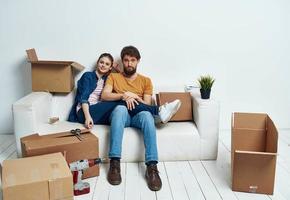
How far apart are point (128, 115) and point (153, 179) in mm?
614

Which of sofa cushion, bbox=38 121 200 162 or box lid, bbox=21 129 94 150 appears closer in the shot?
box lid, bbox=21 129 94 150

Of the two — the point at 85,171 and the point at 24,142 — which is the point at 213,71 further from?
the point at 24,142

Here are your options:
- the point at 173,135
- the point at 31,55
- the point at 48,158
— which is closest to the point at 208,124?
the point at 173,135

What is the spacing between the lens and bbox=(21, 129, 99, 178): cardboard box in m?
1.99

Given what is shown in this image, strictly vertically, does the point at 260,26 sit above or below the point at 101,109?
above

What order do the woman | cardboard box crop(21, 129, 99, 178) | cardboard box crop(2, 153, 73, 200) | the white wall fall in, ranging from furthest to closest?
1. the white wall
2. the woman
3. cardboard box crop(21, 129, 99, 178)
4. cardboard box crop(2, 153, 73, 200)

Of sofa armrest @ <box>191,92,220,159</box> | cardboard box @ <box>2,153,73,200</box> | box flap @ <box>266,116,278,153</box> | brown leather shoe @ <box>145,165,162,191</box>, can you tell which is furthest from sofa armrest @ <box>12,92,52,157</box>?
box flap @ <box>266,116,278,153</box>

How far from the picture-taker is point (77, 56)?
3.00 metres

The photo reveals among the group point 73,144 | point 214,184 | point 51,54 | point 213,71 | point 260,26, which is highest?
point 260,26

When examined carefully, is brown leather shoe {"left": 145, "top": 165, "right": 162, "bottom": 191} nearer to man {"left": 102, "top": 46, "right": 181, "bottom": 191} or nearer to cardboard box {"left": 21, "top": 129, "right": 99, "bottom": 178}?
man {"left": 102, "top": 46, "right": 181, "bottom": 191}

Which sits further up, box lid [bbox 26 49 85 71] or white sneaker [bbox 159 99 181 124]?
box lid [bbox 26 49 85 71]

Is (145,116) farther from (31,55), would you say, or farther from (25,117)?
(31,55)

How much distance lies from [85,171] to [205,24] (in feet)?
6.16

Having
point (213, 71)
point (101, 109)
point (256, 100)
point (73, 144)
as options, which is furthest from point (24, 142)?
point (256, 100)
